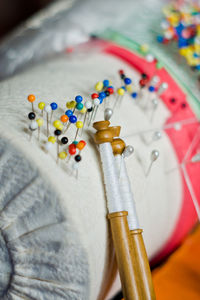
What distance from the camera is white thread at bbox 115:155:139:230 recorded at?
1.75 feet

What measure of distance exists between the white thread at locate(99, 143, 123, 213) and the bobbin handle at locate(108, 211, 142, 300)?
0.05 feet

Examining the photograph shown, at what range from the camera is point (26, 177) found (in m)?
0.49

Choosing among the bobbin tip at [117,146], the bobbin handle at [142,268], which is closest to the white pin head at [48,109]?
the bobbin tip at [117,146]

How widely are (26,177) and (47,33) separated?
2.13 feet

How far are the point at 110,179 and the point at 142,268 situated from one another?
150mm

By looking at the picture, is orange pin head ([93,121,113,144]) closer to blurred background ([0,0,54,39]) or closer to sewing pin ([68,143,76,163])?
sewing pin ([68,143,76,163])

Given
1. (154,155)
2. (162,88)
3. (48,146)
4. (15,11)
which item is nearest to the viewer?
(48,146)

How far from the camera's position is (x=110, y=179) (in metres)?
0.53

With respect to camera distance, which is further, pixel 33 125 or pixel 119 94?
pixel 119 94

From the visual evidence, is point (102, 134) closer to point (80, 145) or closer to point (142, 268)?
point (80, 145)

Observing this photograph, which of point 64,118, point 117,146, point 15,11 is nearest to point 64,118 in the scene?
point 64,118

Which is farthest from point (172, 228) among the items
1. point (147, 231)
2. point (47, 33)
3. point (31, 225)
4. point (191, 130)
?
point (47, 33)

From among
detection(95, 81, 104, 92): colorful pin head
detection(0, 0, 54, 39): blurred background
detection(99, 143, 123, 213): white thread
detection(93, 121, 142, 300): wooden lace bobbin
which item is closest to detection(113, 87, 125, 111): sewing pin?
detection(95, 81, 104, 92): colorful pin head

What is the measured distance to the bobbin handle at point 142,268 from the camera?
1.64 feet
